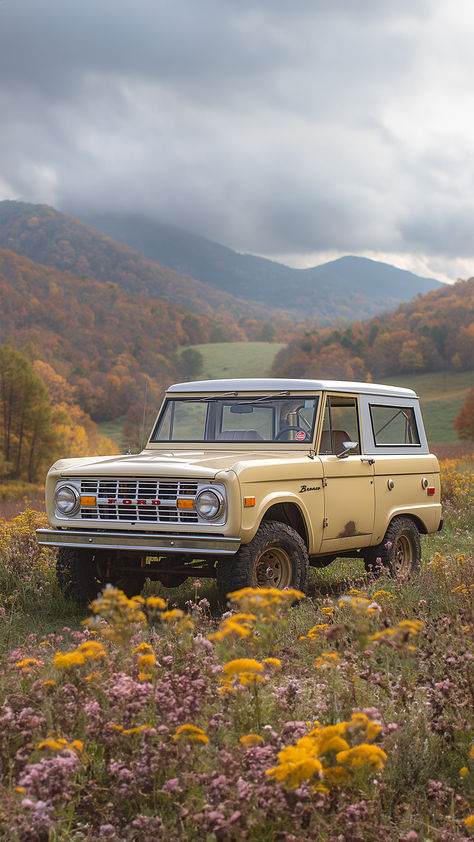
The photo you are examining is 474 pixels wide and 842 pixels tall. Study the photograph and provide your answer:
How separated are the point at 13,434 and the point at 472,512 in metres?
46.6

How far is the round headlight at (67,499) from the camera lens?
6418 mm

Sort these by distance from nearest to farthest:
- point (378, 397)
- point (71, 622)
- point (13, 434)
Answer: point (71, 622), point (378, 397), point (13, 434)

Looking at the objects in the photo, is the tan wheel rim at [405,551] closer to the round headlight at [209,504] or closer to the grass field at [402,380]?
the round headlight at [209,504]

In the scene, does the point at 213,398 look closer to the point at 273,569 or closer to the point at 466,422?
the point at 273,569

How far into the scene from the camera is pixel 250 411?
749cm

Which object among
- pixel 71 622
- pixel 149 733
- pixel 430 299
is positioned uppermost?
pixel 430 299

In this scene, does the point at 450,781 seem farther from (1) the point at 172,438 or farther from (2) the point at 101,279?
(2) the point at 101,279

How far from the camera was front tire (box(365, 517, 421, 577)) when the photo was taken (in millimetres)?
7758

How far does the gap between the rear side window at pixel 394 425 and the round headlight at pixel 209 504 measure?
2732 mm

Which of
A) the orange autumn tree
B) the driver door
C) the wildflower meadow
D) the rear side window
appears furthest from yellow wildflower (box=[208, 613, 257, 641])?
the orange autumn tree

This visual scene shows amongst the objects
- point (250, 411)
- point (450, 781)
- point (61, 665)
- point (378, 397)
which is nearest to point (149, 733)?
A: point (61, 665)

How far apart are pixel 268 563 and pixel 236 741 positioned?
3.05 meters

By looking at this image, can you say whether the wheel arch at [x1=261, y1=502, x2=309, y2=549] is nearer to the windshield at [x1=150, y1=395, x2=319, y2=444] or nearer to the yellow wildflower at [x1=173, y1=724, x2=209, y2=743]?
the windshield at [x1=150, y1=395, x2=319, y2=444]

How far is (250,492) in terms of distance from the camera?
5.91 m
